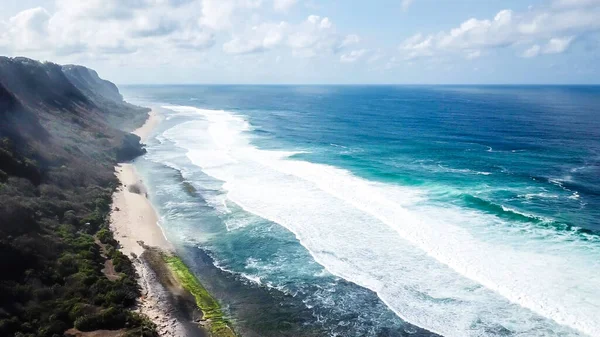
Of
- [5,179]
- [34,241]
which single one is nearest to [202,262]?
[34,241]

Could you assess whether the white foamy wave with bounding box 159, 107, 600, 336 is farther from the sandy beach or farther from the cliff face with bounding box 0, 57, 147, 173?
the cliff face with bounding box 0, 57, 147, 173

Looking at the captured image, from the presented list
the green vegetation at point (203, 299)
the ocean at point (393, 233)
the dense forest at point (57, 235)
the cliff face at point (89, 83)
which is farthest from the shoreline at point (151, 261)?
the cliff face at point (89, 83)

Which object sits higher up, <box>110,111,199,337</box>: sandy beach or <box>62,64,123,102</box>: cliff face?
<box>62,64,123,102</box>: cliff face

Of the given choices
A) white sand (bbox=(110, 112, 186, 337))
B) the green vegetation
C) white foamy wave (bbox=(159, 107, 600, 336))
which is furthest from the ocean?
white sand (bbox=(110, 112, 186, 337))

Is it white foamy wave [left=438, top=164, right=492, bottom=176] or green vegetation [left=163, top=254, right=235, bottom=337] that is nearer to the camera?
green vegetation [left=163, top=254, right=235, bottom=337]

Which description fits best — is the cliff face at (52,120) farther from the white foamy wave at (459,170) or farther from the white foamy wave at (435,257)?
the white foamy wave at (459,170)

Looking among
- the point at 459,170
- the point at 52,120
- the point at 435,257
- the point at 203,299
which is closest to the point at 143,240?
the point at 203,299

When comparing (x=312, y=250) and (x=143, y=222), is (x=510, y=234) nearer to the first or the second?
(x=312, y=250)
